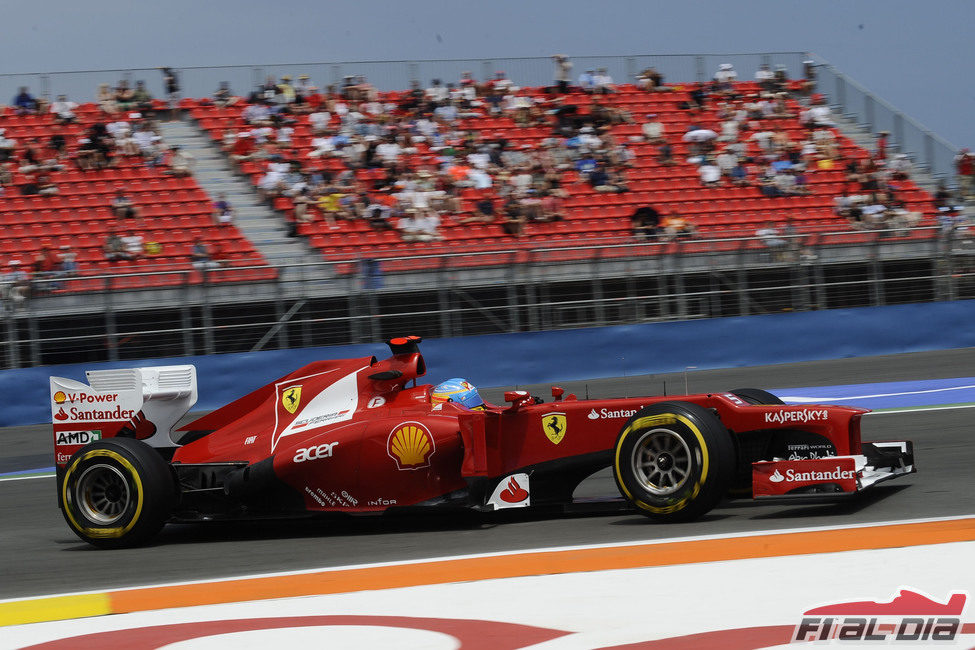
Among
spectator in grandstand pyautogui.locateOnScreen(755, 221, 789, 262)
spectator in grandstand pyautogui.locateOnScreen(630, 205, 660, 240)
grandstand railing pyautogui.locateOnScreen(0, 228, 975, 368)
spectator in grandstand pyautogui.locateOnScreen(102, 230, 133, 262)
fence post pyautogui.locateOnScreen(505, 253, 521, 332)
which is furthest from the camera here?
spectator in grandstand pyautogui.locateOnScreen(630, 205, 660, 240)

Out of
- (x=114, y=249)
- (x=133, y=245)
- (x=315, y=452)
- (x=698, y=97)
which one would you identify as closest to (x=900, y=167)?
(x=698, y=97)

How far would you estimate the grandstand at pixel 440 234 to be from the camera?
15227mm

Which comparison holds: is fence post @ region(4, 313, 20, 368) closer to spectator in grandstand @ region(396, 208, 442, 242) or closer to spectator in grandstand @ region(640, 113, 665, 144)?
spectator in grandstand @ region(396, 208, 442, 242)

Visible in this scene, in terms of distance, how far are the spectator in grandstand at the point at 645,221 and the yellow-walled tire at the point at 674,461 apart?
12.4 meters

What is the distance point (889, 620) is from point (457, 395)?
3.48 m

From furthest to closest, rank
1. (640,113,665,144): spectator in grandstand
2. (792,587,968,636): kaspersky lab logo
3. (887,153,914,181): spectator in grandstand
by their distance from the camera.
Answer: (640,113,665,144): spectator in grandstand, (887,153,914,181): spectator in grandstand, (792,587,968,636): kaspersky lab logo

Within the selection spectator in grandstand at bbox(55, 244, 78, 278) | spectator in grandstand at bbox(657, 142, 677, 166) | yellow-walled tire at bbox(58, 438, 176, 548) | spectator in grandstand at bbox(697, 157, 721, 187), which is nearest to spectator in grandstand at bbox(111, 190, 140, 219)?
spectator in grandstand at bbox(55, 244, 78, 278)

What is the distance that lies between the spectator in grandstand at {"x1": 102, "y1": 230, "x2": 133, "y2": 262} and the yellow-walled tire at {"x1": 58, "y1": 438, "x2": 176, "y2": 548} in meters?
9.58

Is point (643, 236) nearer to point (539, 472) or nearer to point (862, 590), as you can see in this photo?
point (539, 472)

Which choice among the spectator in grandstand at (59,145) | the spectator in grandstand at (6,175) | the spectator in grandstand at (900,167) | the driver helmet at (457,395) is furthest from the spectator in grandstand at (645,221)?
the driver helmet at (457,395)

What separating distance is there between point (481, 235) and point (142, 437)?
11.0m

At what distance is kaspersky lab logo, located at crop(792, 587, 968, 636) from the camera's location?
3.72 meters

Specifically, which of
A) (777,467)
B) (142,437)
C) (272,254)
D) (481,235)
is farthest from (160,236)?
(777,467)

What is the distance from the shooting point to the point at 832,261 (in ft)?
55.0
